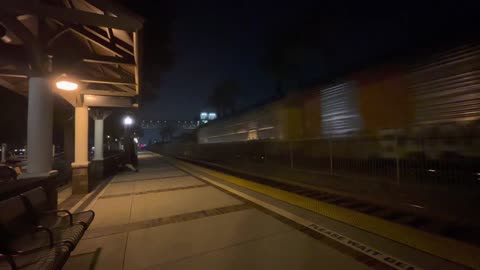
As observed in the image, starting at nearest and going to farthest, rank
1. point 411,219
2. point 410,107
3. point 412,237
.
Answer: point 412,237 → point 411,219 → point 410,107

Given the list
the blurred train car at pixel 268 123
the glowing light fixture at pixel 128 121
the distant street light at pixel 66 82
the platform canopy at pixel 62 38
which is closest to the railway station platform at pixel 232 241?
the distant street light at pixel 66 82

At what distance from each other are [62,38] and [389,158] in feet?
27.3

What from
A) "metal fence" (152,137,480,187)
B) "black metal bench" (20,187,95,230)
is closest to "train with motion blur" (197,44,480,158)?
"metal fence" (152,137,480,187)

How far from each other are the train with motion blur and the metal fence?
0.02m

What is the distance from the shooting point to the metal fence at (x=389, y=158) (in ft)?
15.8

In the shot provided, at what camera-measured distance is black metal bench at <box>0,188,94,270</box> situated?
251 centimetres

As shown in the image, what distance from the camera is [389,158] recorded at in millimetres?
6117

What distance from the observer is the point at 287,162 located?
9836mm

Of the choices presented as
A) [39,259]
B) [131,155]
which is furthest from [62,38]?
[131,155]

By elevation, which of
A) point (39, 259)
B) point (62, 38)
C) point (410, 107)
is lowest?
point (39, 259)

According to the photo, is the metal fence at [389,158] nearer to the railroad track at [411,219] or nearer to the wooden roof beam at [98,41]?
the railroad track at [411,219]

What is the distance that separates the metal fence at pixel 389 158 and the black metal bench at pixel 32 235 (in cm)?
636

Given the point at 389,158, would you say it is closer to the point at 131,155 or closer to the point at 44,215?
the point at 44,215

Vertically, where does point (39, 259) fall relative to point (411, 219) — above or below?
above
